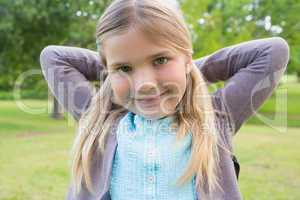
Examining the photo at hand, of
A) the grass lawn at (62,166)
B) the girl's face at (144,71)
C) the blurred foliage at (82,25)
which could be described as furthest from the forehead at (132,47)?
the blurred foliage at (82,25)

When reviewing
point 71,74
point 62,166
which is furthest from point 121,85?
point 62,166

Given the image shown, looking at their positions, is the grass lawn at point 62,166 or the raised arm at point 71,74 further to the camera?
the grass lawn at point 62,166

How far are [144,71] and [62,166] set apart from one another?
4544 mm

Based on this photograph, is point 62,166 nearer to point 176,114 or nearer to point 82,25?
point 176,114

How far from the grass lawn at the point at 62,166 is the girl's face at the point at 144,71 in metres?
2.98

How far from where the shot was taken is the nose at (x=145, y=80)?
1000mm

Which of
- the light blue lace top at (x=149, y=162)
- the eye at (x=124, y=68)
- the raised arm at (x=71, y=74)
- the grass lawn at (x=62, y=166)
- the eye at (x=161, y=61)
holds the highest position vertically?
the eye at (x=161, y=61)

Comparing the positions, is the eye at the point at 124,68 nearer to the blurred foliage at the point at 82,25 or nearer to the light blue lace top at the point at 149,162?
the light blue lace top at the point at 149,162

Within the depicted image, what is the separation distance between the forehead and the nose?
33 mm

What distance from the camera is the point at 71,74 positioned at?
4.22 ft

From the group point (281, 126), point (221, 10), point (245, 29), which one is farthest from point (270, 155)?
point (221, 10)

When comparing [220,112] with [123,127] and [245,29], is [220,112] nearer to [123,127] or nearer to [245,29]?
[123,127]

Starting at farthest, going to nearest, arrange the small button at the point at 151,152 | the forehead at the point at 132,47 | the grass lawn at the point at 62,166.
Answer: the grass lawn at the point at 62,166 → the small button at the point at 151,152 → the forehead at the point at 132,47

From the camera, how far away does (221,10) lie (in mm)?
17047
